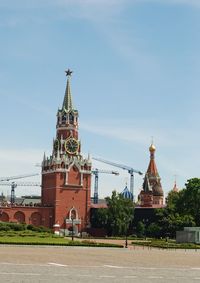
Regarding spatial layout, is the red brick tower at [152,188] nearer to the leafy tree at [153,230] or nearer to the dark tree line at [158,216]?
the dark tree line at [158,216]

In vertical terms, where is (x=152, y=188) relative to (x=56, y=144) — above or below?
below

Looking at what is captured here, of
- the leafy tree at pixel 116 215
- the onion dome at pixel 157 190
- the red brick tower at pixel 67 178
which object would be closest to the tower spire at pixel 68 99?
the red brick tower at pixel 67 178

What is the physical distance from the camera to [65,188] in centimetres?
13400

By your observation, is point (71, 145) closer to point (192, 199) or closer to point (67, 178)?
point (67, 178)

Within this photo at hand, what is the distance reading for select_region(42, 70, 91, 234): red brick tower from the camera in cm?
13238

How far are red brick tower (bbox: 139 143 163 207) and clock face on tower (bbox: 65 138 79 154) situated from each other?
2337cm

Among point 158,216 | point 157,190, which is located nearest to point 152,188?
point 157,190

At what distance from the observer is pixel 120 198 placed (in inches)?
5064

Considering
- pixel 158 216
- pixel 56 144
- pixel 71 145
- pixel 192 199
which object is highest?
pixel 56 144

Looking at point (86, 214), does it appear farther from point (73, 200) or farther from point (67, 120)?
point (67, 120)

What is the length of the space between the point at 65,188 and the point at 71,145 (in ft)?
35.5

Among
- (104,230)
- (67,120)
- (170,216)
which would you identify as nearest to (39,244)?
(170,216)

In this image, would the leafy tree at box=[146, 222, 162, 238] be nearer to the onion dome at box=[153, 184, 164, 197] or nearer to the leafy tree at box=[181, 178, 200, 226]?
the leafy tree at box=[181, 178, 200, 226]

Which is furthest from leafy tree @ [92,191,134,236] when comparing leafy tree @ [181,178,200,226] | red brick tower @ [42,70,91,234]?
leafy tree @ [181,178,200,226]
